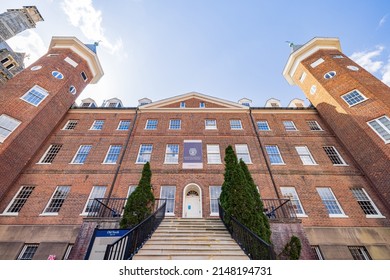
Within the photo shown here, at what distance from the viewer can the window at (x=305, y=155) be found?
47.5ft

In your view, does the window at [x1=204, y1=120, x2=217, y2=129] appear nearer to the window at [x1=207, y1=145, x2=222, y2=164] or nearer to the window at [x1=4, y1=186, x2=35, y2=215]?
the window at [x1=207, y1=145, x2=222, y2=164]

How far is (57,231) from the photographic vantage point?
35.0 feet

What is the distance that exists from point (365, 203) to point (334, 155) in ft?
13.0

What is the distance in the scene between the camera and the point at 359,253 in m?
10.3

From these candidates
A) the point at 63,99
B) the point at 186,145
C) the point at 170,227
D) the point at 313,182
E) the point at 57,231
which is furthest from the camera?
the point at 63,99

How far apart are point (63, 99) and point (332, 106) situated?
23.8 m

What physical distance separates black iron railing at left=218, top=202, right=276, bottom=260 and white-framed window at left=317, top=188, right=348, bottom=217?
7.85 metres

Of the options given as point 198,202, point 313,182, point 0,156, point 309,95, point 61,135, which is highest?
point 309,95

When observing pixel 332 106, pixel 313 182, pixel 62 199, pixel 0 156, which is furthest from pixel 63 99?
pixel 332 106

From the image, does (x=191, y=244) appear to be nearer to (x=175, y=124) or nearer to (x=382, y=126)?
(x=175, y=124)

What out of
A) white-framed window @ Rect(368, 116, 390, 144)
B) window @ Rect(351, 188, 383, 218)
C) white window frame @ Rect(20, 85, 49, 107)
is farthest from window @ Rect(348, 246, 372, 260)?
white window frame @ Rect(20, 85, 49, 107)

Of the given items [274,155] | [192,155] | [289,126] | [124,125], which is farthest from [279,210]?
[124,125]

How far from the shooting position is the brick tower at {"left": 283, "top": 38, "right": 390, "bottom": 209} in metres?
12.4

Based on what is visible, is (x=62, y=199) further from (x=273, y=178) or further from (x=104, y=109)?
(x=273, y=178)
